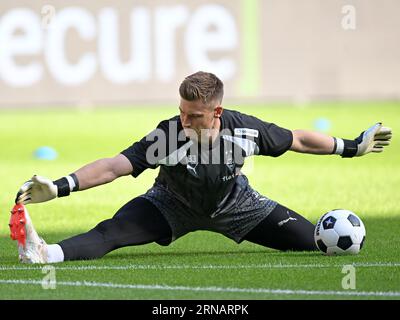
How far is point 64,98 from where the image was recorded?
1123 inches

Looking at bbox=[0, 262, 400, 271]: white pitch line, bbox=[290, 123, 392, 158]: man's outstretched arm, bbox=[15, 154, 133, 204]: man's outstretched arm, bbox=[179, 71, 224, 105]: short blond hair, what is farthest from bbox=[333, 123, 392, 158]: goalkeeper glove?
bbox=[15, 154, 133, 204]: man's outstretched arm

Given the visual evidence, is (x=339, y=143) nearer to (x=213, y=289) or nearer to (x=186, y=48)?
(x=213, y=289)

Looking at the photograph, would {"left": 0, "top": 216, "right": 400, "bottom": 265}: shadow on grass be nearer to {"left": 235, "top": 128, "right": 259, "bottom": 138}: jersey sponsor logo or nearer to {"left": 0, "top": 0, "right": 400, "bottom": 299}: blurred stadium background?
{"left": 235, "top": 128, "right": 259, "bottom": 138}: jersey sponsor logo

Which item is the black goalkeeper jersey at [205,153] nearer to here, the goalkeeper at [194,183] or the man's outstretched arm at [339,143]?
the goalkeeper at [194,183]

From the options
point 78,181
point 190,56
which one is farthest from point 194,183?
point 190,56

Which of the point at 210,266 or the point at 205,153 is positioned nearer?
the point at 210,266

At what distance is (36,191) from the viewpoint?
781cm

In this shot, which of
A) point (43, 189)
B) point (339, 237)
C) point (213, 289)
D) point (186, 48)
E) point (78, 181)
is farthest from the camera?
point (186, 48)

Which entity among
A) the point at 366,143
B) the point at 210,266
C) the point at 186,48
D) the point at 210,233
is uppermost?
the point at 366,143

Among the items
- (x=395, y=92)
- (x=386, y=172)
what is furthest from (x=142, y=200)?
(x=395, y=92)

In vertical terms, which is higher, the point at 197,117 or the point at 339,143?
the point at 197,117

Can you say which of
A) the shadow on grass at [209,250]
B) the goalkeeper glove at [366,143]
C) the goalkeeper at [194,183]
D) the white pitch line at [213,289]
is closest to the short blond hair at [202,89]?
the goalkeeper at [194,183]

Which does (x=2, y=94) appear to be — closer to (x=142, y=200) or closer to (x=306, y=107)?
(x=306, y=107)

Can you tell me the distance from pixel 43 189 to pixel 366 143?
8.49ft
